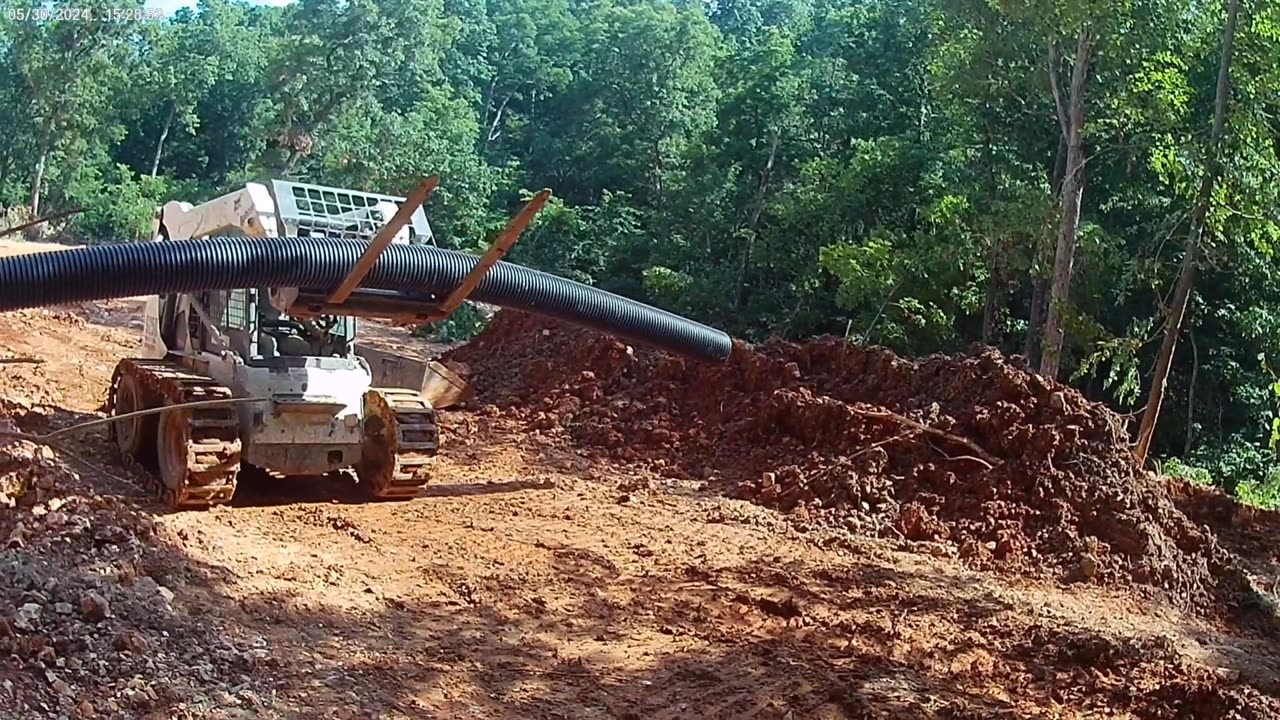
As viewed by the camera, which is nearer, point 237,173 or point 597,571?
point 597,571

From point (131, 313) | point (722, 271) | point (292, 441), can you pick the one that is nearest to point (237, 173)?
point (131, 313)

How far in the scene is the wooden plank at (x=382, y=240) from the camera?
636cm

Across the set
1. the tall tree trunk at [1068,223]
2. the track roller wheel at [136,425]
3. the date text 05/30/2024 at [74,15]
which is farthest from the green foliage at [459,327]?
the date text 05/30/2024 at [74,15]

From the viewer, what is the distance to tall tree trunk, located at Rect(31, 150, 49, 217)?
39969 millimetres

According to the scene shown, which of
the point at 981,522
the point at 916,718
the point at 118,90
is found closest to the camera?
the point at 916,718

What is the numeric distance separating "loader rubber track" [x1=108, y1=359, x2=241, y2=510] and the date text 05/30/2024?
3587 centimetres

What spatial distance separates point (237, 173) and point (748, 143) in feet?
98.2

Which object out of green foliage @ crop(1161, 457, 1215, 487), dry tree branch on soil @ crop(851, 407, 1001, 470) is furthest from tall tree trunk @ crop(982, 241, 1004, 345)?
dry tree branch on soil @ crop(851, 407, 1001, 470)

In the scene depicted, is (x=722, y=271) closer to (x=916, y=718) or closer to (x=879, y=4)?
(x=879, y=4)

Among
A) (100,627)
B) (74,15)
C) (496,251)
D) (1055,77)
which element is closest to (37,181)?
(74,15)

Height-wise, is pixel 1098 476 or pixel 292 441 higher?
pixel 1098 476

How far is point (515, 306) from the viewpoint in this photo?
812cm

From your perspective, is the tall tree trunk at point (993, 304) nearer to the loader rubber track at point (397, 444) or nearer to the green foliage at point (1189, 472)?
the green foliage at point (1189, 472)

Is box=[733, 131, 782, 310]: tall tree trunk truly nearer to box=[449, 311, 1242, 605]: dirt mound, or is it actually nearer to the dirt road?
box=[449, 311, 1242, 605]: dirt mound
